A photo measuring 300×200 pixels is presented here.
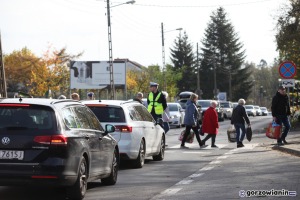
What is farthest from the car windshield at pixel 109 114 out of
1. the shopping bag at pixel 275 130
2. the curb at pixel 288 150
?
the shopping bag at pixel 275 130

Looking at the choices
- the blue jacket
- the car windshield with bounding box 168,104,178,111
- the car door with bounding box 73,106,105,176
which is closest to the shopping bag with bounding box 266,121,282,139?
the blue jacket

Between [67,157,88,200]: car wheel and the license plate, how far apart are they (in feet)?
2.90

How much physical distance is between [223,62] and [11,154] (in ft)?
353

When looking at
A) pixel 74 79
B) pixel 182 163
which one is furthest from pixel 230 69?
pixel 182 163

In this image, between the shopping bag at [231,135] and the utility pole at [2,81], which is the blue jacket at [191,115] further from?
the utility pole at [2,81]

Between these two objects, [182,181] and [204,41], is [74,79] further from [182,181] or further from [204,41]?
[182,181]

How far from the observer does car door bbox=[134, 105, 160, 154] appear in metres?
17.0

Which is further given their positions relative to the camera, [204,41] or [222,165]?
[204,41]

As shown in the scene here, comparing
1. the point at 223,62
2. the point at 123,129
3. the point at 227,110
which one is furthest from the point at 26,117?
the point at 223,62

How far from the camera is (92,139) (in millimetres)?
11156

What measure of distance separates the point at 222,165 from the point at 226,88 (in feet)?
331

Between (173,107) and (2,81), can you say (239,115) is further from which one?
(173,107)

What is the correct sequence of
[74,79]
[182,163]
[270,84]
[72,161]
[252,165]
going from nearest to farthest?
[72,161], [252,165], [182,163], [74,79], [270,84]

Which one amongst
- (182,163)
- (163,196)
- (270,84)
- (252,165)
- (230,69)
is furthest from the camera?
(270,84)
